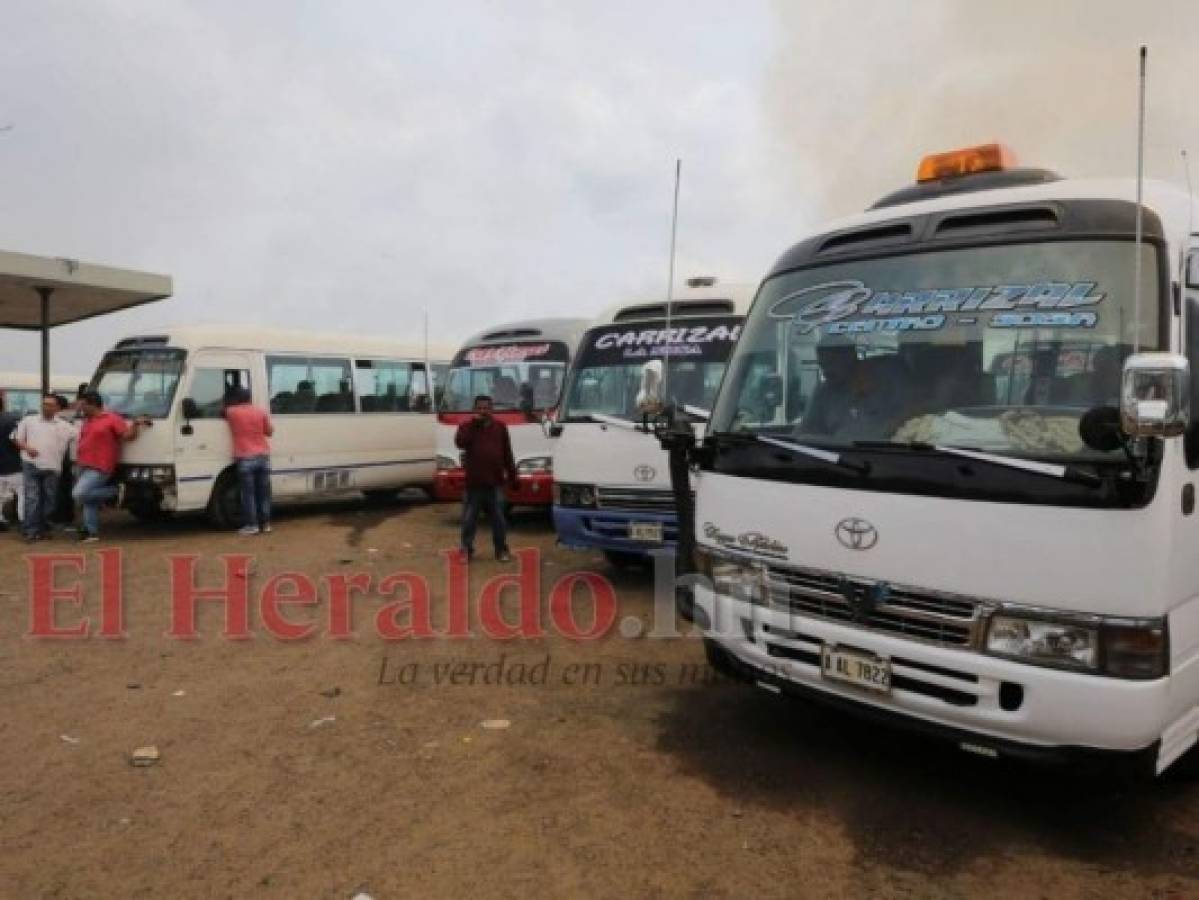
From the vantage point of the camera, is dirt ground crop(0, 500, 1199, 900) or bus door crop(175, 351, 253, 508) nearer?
A: dirt ground crop(0, 500, 1199, 900)

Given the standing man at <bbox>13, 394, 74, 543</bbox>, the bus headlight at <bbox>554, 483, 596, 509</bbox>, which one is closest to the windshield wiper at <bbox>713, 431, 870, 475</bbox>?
the bus headlight at <bbox>554, 483, 596, 509</bbox>

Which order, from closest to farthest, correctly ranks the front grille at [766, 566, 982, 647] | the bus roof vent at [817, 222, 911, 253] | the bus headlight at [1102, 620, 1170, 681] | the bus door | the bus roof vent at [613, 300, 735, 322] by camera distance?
the bus headlight at [1102, 620, 1170, 681] → the front grille at [766, 566, 982, 647] → the bus roof vent at [817, 222, 911, 253] → the bus roof vent at [613, 300, 735, 322] → the bus door

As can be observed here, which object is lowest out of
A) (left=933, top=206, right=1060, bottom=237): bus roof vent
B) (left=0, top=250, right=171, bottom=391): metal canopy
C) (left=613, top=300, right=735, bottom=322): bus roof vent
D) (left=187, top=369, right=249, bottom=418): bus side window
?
(left=187, top=369, right=249, bottom=418): bus side window

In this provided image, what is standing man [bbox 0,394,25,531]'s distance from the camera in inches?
436

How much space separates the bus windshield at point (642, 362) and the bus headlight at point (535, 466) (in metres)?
2.49

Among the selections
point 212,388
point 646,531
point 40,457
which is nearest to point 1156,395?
point 646,531

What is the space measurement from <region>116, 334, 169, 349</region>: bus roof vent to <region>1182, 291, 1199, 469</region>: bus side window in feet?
35.0

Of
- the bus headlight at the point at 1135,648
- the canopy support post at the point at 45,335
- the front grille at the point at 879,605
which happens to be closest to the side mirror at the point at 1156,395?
the bus headlight at the point at 1135,648

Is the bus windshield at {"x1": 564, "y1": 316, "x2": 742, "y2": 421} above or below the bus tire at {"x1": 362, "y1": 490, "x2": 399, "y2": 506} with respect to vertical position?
above

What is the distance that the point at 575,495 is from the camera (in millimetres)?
7621

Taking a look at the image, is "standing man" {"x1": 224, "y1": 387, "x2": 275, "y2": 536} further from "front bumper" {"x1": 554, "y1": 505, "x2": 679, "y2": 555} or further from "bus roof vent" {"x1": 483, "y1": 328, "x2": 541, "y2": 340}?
"front bumper" {"x1": 554, "y1": 505, "x2": 679, "y2": 555}

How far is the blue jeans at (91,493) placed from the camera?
1050 centimetres

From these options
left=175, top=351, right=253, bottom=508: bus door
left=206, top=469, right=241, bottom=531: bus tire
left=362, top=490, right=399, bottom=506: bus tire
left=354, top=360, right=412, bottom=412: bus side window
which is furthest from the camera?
left=362, top=490, right=399, bottom=506: bus tire

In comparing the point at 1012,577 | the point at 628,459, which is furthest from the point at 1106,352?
the point at 628,459
